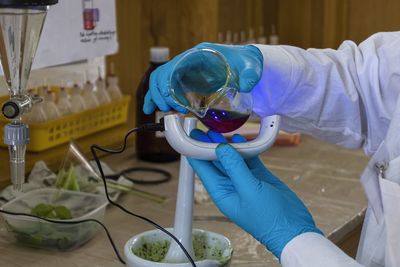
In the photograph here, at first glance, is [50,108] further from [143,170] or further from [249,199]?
[249,199]

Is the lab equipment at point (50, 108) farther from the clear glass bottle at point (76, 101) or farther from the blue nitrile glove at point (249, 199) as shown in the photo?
the blue nitrile glove at point (249, 199)

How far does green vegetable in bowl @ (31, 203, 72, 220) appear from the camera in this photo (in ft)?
3.98

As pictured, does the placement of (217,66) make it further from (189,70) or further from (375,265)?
(375,265)

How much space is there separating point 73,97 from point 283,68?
28.2 inches

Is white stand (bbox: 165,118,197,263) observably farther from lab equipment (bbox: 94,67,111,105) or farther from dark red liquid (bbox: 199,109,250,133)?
lab equipment (bbox: 94,67,111,105)

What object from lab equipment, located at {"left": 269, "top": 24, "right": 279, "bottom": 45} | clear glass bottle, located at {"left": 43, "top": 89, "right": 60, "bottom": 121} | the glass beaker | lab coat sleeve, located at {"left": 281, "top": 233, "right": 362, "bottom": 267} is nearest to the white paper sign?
clear glass bottle, located at {"left": 43, "top": 89, "right": 60, "bottom": 121}

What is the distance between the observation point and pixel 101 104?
5.92 feet

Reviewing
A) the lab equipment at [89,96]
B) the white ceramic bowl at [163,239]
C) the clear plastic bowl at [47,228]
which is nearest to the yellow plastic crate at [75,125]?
the lab equipment at [89,96]

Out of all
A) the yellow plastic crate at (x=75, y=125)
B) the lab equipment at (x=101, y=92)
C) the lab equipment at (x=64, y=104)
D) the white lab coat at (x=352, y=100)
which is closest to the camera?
the white lab coat at (x=352, y=100)

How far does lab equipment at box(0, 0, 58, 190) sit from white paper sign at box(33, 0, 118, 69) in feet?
1.45

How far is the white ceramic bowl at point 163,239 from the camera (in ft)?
3.17

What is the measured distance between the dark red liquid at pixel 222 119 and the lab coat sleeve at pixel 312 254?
0.66ft

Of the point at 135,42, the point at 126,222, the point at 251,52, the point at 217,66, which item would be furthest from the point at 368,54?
the point at 135,42

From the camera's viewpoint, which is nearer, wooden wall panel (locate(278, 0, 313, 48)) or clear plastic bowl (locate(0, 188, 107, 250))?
clear plastic bowl (locate(0, 188, 107, 250))
